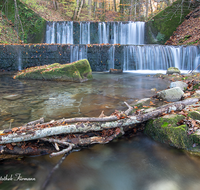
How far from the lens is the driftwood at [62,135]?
7.81 feet

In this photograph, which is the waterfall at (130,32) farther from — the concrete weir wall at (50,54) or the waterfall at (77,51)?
the waterfall at (77,51)

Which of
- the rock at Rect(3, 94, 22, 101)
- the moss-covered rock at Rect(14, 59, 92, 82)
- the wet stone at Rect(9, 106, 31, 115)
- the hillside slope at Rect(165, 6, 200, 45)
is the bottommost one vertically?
the wet stone at Rect(9, 106, 31, 115)

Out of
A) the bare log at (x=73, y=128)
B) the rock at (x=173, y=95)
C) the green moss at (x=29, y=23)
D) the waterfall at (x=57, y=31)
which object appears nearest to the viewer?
the bare log at (x=73, y=128)

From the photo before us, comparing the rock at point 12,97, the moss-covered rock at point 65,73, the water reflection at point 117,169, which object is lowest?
the water reflection at point 117,169

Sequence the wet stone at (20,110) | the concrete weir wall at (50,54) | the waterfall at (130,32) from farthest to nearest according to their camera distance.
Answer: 1. the waterfall at (130,32)
2. the concrete weir wall at (50,54)
3. the wet stone at (20,110)

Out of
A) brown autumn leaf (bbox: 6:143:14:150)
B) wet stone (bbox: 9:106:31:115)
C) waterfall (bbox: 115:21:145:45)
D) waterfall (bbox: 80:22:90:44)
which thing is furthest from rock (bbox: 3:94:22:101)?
waterfall (bbox: 115:21:145:45)

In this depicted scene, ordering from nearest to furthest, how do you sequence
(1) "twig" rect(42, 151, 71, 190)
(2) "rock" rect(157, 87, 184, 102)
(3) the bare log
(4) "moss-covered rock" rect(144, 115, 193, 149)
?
(1) "twig" rect(42, 151, 71, 190), (3) the bare log, (4) "moss-covered rock" rect(144, 115, 193, 149), (2) "rock" rect(157, 87, 184, 102)

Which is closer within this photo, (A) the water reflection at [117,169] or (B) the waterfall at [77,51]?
(A) the water reflection at [117,169]

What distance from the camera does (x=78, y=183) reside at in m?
2.14

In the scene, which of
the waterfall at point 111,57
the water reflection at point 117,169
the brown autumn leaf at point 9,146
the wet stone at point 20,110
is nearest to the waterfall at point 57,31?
the waterfall at point 111,57

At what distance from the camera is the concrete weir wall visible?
43.0ft

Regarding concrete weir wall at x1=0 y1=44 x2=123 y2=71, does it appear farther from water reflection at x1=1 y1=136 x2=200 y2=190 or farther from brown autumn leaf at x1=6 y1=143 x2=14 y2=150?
brown autumn leaf at x1=6 y1=143 x2=14 y2=150

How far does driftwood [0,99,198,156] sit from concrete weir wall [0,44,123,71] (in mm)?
10925

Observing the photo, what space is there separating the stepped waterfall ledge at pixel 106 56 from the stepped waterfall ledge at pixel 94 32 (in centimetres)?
571
